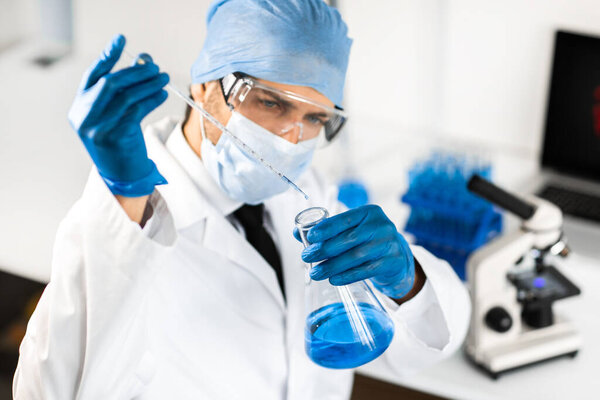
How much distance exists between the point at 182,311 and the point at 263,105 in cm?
42

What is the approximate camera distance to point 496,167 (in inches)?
104

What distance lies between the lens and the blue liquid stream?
4.00 feet

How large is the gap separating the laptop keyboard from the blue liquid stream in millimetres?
1366

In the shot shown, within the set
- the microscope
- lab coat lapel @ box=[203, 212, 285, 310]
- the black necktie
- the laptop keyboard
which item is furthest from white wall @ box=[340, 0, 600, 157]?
lab coat lapel @ box=[203, 212, 285, 310]

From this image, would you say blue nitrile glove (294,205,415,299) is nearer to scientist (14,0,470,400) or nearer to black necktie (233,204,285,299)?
scientist (14,0,470,400)

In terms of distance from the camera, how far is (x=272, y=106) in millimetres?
1398

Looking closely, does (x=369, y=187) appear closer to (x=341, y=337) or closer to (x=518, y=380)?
(x=518, y=380)

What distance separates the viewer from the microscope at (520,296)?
1.81m

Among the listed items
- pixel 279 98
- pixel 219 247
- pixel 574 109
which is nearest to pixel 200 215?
pixel 219 247

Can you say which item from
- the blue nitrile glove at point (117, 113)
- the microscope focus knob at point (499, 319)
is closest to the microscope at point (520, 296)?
the microscope focus knob at point (499, 319)

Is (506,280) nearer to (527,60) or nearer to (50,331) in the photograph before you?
(527,60)

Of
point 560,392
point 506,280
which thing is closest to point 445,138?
point 506,280

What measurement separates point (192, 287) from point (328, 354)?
37cm

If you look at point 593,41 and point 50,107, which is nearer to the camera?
Answer: point 593,41
